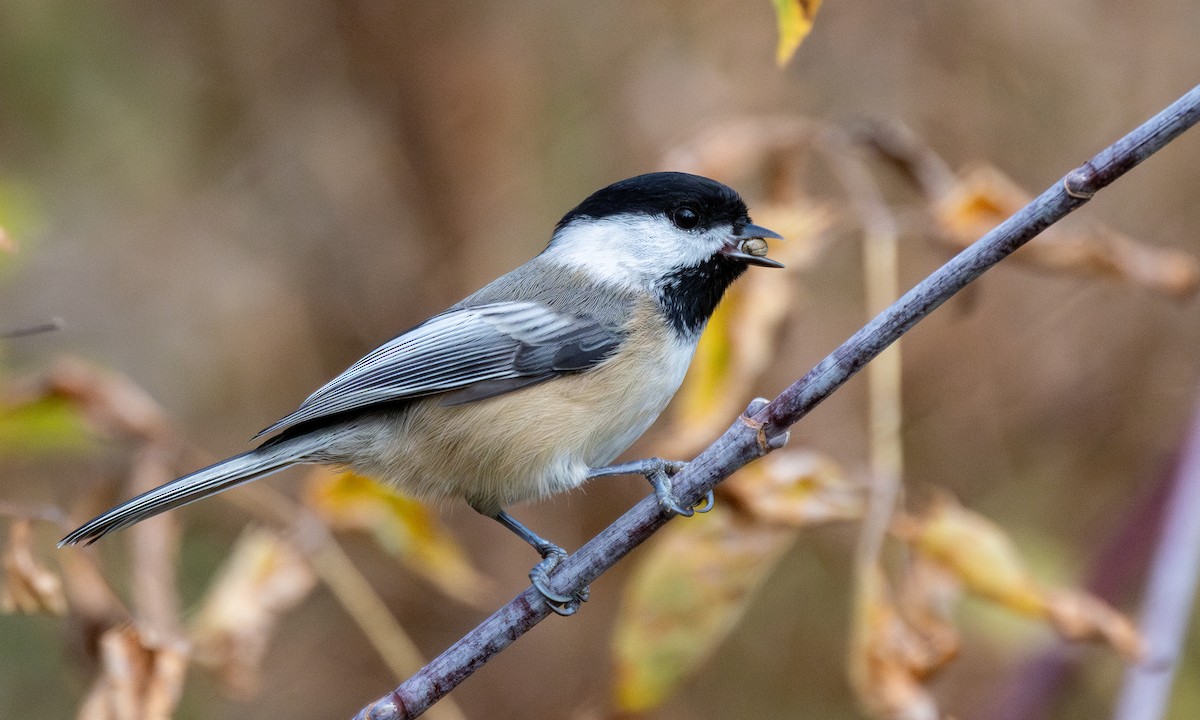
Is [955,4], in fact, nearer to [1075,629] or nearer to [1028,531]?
[1028,531]

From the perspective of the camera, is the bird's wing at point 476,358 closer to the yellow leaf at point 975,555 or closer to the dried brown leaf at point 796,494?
the dried brown leaf at point 796,494

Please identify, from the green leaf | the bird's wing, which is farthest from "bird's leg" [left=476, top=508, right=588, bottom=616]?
the green leaf

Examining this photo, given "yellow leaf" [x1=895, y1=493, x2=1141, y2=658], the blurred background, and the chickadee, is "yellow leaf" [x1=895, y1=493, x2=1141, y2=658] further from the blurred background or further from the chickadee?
the blurred background

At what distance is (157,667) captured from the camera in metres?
1.48

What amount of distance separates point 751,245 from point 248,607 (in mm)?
1137

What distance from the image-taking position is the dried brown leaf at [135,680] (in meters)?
1.46

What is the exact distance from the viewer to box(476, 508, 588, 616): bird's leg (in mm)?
1503

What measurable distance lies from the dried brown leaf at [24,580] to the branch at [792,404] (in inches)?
18.4

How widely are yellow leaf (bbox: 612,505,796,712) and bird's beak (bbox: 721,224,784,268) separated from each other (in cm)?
51

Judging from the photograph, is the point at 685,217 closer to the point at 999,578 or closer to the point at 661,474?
the point at 661,474

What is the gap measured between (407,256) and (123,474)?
51.8 inches

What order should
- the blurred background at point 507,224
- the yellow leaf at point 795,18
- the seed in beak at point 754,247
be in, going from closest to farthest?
the yellow leaf at point 795,18 → the seed in beak at point 754,247 → the blurred background at point 507,224

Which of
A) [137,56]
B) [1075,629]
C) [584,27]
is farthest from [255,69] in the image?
[1075,629]

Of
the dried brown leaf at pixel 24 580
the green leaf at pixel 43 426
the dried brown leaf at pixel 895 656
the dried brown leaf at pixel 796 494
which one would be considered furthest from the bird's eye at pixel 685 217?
the dried brown leaf at pixel 24 580
